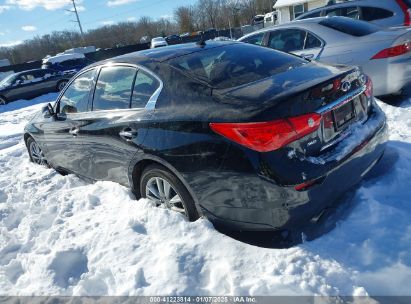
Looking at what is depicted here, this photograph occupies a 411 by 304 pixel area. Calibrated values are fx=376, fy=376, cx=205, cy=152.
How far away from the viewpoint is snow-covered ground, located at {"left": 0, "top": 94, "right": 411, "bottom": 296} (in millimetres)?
2473

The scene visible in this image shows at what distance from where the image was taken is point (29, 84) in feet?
53.5

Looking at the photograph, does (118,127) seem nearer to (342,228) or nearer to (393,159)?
(342,228)

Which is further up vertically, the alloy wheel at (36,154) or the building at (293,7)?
the building at (293,7)

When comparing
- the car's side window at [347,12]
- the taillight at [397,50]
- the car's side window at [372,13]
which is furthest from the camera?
the car's side window at [347,12]

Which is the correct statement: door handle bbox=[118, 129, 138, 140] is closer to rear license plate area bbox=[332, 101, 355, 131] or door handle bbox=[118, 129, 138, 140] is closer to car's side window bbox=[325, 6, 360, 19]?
rear license plate area bbox=[332, 101, 355, 131]

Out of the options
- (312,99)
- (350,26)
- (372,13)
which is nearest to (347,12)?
(372,13)

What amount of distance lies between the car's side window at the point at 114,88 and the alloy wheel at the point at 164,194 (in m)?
0.76

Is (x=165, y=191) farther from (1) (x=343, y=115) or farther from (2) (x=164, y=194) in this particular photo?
(1) (x=343, y=115)

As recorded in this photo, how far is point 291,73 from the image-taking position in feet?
10.2

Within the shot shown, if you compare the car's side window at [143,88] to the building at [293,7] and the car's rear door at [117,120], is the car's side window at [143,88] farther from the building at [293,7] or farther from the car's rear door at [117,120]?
the building at [293,7]

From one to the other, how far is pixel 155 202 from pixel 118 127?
2.55 ft

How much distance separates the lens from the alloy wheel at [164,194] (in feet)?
10.5

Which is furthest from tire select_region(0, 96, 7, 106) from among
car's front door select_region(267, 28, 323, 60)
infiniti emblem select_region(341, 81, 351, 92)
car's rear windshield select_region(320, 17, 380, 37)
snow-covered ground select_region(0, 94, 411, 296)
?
infiniti emblem select_region(341, 81, 351, 92)

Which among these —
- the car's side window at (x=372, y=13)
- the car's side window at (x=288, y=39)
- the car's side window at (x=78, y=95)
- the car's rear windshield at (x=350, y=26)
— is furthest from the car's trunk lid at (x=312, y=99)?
the car's side window at (x=372, y=13)
